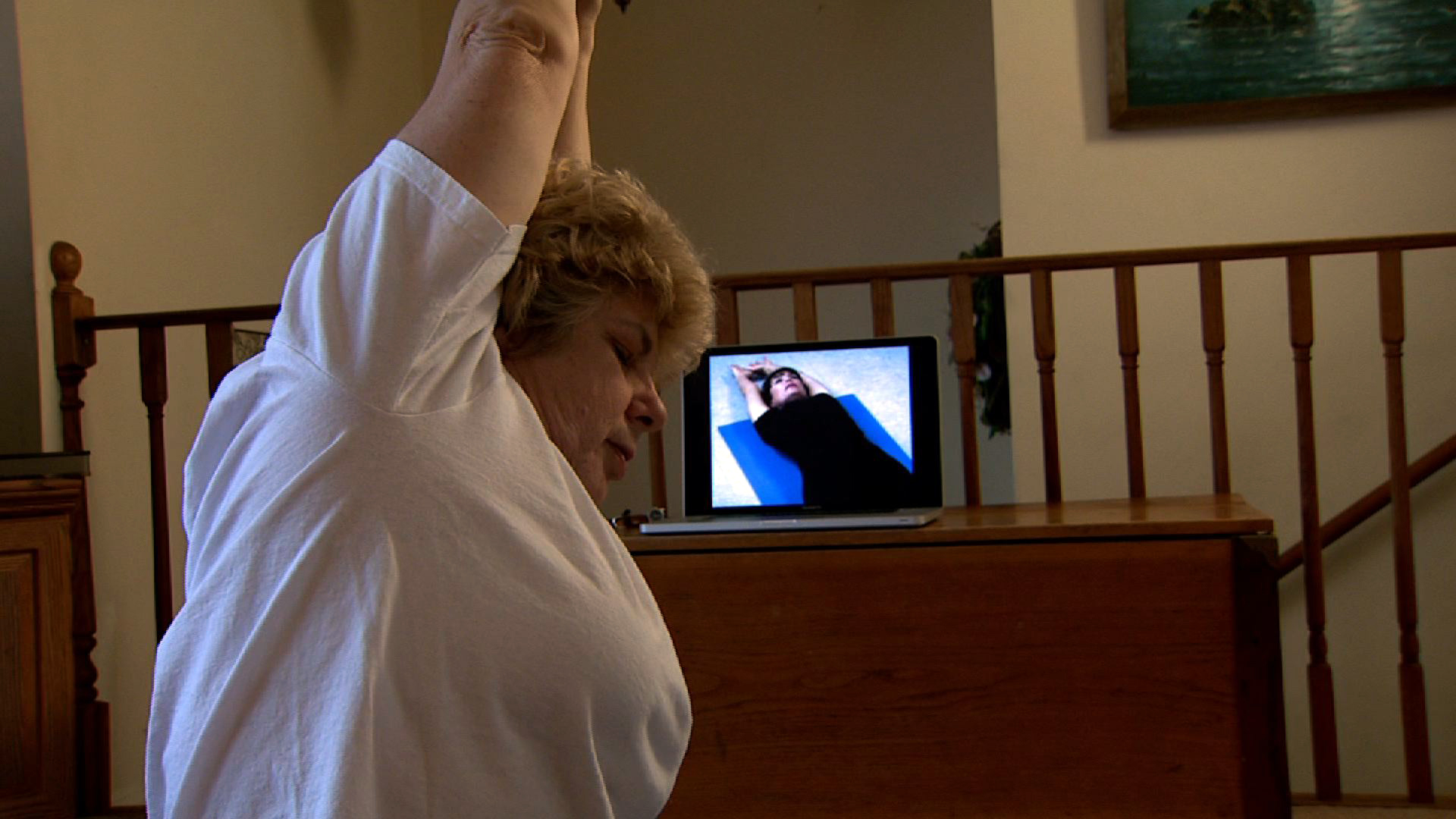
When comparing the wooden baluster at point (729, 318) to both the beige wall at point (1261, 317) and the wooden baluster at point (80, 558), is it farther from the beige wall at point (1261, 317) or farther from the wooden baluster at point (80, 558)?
the wooden baluster at point (80, 558)

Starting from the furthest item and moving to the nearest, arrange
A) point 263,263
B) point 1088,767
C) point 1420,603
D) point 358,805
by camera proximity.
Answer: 1. point 263,263
2. point 1420,603
3. point 1088,767
4. point 358,805

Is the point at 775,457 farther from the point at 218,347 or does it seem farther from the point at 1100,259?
the point at 218,347

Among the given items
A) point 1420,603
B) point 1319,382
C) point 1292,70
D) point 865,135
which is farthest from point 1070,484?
point 865,135

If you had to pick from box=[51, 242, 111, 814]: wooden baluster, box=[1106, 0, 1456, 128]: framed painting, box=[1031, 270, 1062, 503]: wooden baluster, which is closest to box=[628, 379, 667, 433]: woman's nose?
box=[1031, 270, 1062, 503]: wooden baluster

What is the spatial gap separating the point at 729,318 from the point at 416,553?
1.97m

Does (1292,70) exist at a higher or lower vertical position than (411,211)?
higher

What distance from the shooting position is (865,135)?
202 inches

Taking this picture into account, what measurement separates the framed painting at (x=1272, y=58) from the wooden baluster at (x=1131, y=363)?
44.3 inches

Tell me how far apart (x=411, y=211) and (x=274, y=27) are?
11.5 feet

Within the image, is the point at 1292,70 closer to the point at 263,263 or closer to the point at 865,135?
the point at 865,135

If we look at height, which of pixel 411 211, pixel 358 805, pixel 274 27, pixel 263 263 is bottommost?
pixel 358 805

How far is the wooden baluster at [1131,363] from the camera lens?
2424 mm

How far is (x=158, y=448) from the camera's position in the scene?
2.69m

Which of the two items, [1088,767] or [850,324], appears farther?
[850,324]
